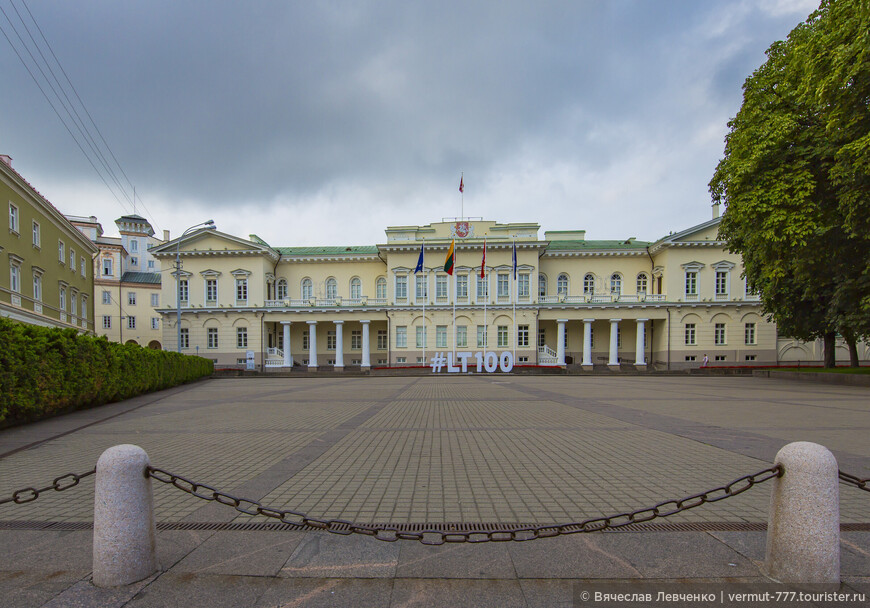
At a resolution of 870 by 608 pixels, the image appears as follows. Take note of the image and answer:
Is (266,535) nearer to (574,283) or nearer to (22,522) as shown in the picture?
(22,522)

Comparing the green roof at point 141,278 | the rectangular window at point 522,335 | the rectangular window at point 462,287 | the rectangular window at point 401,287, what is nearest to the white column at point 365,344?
the rectangular window at point 401,287

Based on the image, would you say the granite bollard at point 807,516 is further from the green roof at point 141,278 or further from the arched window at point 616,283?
the green roof at point 141,278

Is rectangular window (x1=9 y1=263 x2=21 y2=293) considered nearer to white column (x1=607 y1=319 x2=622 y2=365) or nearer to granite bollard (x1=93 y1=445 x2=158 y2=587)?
granite bollard (x1=93 y1=445 x2=158 y2=587)

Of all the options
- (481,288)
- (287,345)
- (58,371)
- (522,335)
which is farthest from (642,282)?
(58,371)

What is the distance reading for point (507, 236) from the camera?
41719mm

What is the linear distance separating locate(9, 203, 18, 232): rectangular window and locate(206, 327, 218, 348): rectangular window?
65.6 feet

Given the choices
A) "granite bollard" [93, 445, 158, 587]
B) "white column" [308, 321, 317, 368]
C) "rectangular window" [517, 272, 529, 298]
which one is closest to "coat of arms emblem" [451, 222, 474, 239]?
"rectangular window" [517, 272, 529, 298]

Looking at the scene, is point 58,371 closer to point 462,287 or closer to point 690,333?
point 462,287

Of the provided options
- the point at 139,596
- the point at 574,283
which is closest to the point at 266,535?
the point at 139,596

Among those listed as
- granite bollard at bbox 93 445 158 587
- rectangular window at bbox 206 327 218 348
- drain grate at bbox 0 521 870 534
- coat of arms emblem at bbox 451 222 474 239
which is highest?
coat of arms emblem at bbox 451 222 474 239

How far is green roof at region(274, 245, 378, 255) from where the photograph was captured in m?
47.1

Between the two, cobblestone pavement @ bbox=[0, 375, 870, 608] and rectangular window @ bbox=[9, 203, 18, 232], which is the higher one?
rectangular window @ bbox=[9, 203, 18, 232]

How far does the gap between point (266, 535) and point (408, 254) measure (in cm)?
3868

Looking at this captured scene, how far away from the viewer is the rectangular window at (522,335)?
41.7 meters
